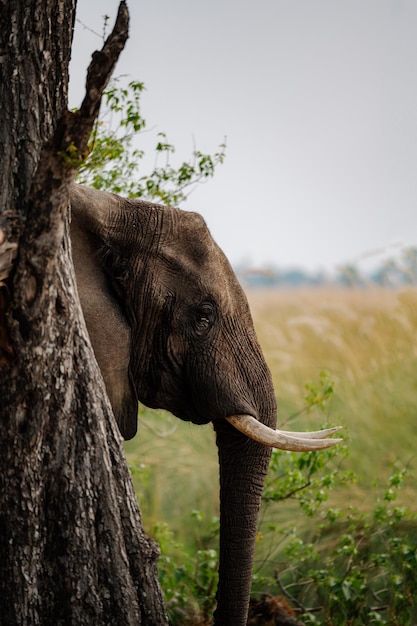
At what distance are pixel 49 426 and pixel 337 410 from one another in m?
5.19

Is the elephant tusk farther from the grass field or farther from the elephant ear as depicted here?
the grass field

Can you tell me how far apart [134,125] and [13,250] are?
6.74ft

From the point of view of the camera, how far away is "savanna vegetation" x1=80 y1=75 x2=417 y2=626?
4.82m

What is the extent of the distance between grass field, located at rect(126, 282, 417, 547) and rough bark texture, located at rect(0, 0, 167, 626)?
7.64 feet

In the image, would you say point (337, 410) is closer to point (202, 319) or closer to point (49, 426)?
point (202, 319)

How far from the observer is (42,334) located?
2936mm

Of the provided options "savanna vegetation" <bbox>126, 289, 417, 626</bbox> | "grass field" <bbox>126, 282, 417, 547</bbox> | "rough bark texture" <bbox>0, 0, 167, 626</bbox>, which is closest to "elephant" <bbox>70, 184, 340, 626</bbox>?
"rough bark texture" <bbox>0, 0, 167, 626</bbox>

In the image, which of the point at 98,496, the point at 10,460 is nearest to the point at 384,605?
the point at 98,496

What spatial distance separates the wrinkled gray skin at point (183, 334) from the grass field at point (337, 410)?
175 centimetres

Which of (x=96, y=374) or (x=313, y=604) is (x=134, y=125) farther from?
(x=313, y=604)

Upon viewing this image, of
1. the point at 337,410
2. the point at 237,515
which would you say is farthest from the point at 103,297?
the point at 337,410

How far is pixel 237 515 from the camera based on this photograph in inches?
153

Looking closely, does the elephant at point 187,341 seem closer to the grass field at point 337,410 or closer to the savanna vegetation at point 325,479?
the savanna vegetation at point 325,479

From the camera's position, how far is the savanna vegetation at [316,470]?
4.82m
